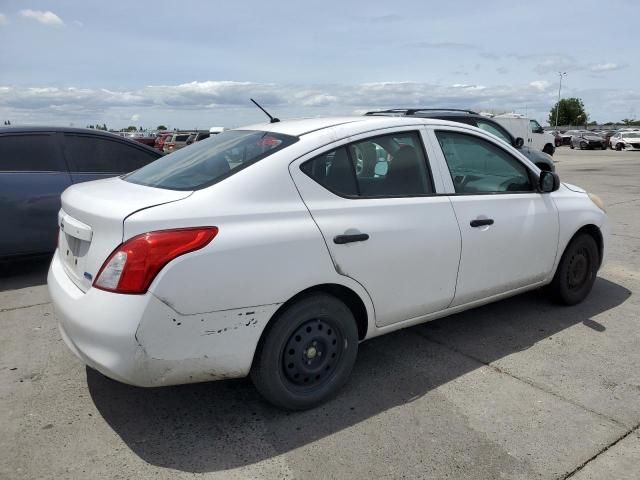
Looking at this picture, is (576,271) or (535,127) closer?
(576,271)

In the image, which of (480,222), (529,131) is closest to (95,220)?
(480,222)

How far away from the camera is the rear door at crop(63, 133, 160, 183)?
579 centimetres

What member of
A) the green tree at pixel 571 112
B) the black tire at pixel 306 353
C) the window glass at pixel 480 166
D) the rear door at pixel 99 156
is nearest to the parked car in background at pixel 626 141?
the window glass at pixel 480 166

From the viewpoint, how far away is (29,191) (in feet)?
17.8

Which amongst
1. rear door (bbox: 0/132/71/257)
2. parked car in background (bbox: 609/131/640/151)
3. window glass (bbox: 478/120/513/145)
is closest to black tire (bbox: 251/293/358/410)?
rear door (bbox: 0/132/71/257)

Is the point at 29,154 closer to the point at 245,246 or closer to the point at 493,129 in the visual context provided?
the point at 245,246

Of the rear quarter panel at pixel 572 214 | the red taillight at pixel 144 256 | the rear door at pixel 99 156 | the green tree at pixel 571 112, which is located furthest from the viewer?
the green tree at pixel 571 112

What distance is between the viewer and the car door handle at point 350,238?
114 inches

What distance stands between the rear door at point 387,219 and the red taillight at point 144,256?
0.70m

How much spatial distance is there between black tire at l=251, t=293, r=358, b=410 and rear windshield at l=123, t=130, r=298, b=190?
826 millimetres

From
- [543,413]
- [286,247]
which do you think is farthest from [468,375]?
[286,247]

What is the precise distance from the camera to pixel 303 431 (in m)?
2.84

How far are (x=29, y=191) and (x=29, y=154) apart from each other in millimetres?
414

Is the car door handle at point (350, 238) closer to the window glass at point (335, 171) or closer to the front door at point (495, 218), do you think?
the window glass at point (335, 171)
